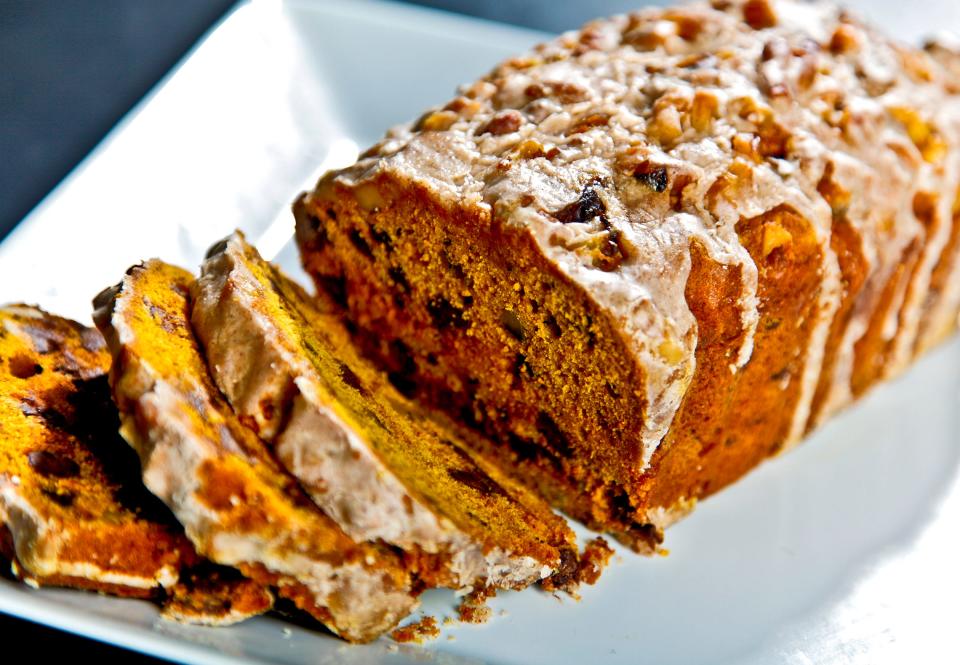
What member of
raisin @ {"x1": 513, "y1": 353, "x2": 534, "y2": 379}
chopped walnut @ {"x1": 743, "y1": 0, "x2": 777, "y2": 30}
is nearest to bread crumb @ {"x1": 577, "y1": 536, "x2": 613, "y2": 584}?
raisin @ {"x1": 513, "y1": 353, "x2": 534, "y2": 379}

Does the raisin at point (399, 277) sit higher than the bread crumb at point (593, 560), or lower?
higher

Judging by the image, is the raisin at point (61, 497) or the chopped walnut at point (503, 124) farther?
the chopped walnut at point (503, 124)

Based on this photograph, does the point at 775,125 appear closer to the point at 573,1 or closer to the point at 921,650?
the point at 921,650

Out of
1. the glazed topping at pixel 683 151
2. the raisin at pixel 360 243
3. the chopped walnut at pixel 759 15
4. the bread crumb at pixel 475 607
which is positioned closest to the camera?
the glazed topping at pixel 683 151

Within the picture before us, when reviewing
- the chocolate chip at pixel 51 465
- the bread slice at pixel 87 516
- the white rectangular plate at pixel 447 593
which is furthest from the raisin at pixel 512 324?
the chocolate chip at pixel 51 465

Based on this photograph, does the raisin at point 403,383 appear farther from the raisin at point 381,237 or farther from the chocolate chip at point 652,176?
the chocolate chip at point 652,176

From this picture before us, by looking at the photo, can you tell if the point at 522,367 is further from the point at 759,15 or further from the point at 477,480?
the point at 759,15
